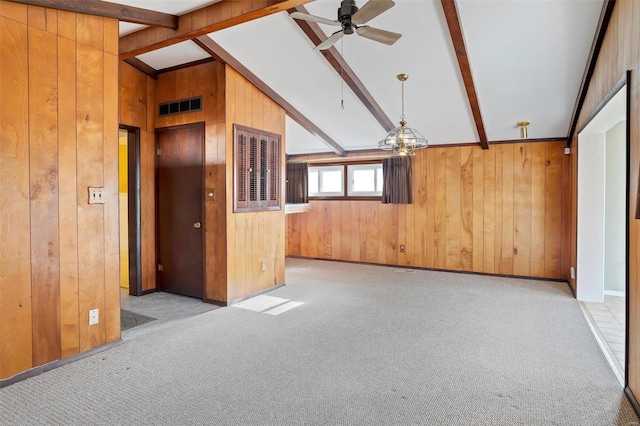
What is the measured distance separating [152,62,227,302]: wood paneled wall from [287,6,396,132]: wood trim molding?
1.22 metres

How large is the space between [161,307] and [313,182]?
4.44 m

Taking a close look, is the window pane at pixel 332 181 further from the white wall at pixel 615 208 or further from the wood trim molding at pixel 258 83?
the white wall at pixel 615 208

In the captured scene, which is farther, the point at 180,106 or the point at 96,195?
the point at 180,106

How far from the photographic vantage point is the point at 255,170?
485 cm

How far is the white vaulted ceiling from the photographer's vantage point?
3.36m

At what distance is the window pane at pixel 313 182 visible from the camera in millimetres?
7957

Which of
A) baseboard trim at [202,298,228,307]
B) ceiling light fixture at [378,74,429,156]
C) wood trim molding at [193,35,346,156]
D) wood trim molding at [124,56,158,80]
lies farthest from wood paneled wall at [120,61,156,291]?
ceiling light fixture at [378,74,429,156]

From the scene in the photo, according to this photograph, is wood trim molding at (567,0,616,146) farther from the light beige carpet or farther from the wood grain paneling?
the wood grain paneling

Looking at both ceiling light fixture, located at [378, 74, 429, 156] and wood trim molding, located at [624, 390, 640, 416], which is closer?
wood trim molding, located at [624, 390, 640, 416]

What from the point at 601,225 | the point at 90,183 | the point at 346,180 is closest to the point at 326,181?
the point at 346,180

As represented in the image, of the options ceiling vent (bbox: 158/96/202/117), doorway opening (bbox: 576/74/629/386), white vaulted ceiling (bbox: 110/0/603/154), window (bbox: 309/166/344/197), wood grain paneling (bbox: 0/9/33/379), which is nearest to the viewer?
wood grain paneling (bbox: 0/9/33/379)

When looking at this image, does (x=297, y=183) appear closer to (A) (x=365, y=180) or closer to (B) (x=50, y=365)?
(A) (x=365, y=180)

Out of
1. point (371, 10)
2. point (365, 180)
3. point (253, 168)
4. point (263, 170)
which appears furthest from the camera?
point (365, 180)

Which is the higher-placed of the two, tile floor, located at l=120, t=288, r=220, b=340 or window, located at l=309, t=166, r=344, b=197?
window, located at l=309, t=166, r=344, b=197
